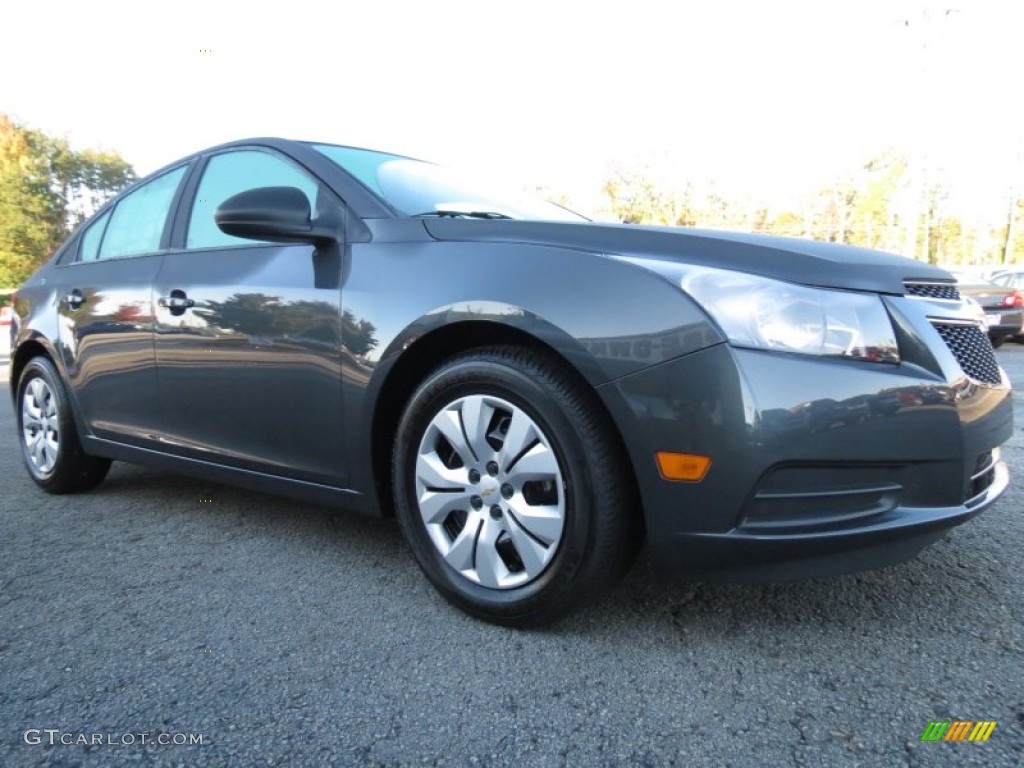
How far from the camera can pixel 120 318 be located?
305 cm

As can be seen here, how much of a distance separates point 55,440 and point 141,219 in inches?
46.3

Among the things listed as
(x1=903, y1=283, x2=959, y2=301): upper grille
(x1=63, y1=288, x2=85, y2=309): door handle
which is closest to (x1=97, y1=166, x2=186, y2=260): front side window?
(x1=63, y1=288, x2=85, y2=309): door handle

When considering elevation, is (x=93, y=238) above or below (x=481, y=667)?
above

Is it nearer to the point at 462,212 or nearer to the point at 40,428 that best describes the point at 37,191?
the point at 40,428

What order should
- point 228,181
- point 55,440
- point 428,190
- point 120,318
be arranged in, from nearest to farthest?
point 428,190 < point 228,181 < point 120,318 < point 55,440

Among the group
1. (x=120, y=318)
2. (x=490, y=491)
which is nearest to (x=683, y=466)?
(x=490, y=491)

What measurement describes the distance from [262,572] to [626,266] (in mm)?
1630

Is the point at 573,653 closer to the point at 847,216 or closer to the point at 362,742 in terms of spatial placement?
the point at 362,742

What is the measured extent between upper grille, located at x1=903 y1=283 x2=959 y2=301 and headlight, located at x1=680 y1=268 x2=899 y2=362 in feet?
0.83

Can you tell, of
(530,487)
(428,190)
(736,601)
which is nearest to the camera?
(530,487)

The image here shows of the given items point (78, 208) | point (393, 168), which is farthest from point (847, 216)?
point (393, 168)

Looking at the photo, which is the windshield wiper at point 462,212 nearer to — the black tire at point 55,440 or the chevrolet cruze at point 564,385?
the chevrolet cruze at point 564,385

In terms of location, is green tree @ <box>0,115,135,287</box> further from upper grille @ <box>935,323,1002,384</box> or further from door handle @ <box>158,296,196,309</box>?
upper grille @ <box>935,323,1002,384</box>

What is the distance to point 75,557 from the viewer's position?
269 centimetres
